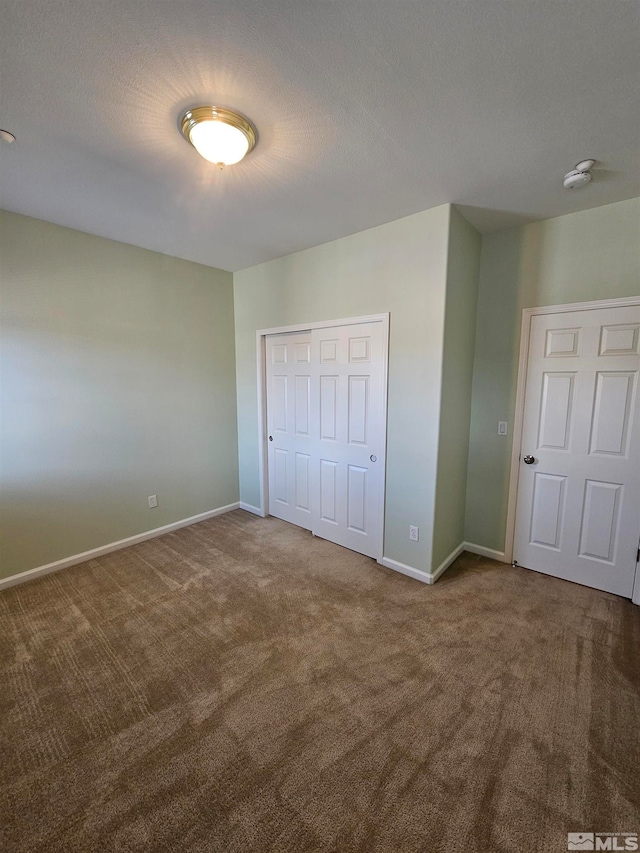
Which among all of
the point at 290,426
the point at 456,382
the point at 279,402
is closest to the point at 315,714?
the point at 456,382

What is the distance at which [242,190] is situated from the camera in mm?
2080

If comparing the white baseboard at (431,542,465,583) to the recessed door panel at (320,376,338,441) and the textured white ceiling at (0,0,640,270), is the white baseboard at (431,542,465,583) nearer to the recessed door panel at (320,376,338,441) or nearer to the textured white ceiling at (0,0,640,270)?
the recessed door panel at (320,376,338,441)

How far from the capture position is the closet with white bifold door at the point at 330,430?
2.78 meters

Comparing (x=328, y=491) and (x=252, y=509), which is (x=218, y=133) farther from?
(x=252, y=509)

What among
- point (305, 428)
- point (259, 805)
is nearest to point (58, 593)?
point (259, 805)

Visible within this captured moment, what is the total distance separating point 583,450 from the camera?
8.10 ft

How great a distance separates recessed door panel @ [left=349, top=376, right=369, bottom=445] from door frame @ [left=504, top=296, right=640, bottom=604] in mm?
1212

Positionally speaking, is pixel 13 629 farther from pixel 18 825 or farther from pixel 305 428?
pixel 305 428

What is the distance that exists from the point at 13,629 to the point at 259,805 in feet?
6.32

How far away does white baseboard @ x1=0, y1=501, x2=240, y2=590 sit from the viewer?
8.41 feet

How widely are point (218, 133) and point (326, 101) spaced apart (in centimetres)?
50

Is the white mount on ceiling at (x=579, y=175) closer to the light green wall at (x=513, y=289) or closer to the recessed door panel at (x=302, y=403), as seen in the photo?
the light green wall at (x=513, y=289)

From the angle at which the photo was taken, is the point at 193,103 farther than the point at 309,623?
No

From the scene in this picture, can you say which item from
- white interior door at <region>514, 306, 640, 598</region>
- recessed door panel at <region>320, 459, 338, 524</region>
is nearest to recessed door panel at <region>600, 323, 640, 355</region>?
white interior door at <region>514, 306, 640, 598</region>
